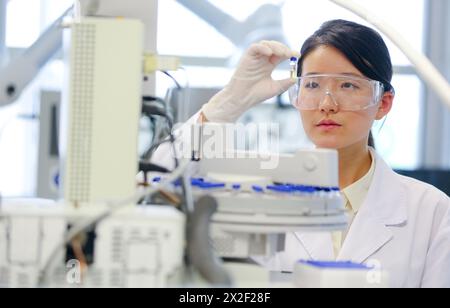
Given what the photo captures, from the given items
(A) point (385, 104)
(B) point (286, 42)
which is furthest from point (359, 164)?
(B) point (286, 42)

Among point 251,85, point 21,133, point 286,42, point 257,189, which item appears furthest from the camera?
point 286,42

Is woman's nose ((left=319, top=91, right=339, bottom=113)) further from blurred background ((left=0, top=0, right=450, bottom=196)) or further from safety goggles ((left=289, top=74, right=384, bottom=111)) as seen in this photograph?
blurred background ((left=0, top=0, right=450, bottom=196))

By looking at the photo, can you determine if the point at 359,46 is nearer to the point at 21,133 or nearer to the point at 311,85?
the point at 311,85

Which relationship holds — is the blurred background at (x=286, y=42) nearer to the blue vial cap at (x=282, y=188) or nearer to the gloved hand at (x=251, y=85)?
the gloved hand at (x=251, y=85)

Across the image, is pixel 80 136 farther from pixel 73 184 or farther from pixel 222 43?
pixel 222 43

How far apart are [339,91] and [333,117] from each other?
0.08m

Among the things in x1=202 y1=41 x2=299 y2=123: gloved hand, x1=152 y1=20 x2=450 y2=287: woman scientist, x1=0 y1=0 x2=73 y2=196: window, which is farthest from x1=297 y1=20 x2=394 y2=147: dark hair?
x1=0 y1=0 x2=73 y2=196: window

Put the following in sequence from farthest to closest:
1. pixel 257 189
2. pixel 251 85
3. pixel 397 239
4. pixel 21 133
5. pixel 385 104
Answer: pixel 21 133 → pixel 385 104 → pixel 397 239 → pixel 251 85 → pixel 257 189

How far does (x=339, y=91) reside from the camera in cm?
193

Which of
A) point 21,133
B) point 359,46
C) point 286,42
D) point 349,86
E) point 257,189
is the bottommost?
point 257,189

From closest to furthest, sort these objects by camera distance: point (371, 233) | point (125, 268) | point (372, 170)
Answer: point (125, 268) < point (371, 233) < point (372, 170)
